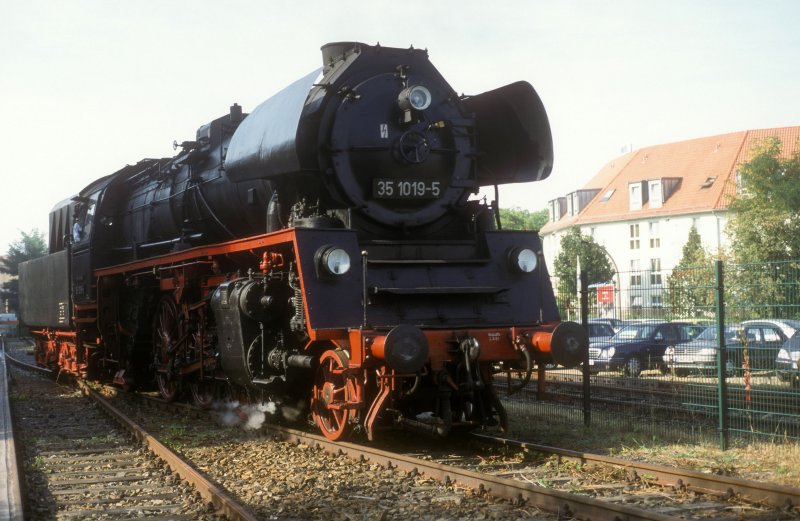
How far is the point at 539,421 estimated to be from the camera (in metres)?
10.2

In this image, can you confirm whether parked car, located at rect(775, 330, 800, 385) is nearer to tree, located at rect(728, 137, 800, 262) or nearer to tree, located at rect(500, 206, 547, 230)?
tree, located at rect(728, 137, 800, 262)

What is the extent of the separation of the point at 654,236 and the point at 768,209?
21171 millimetres

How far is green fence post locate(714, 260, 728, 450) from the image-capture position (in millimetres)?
8242

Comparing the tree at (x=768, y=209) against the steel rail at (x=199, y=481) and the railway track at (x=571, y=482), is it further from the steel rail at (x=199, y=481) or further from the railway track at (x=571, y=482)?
the steel rail at (x=199, y=481)

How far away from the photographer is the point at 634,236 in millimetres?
53875

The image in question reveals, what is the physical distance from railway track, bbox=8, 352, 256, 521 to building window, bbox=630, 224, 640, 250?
151 feet

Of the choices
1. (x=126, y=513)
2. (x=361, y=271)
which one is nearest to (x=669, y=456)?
(x=361, y=271)

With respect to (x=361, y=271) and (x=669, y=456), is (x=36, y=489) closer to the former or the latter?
(x=361, y=271)

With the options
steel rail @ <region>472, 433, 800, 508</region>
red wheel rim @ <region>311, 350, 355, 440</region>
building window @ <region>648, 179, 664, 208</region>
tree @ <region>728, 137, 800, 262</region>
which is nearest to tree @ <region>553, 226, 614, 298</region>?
building window @ <region>648, 179, 664, 208</region>

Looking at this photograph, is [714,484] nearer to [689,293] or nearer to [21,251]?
[689,293]

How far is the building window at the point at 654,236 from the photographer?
52125 mm

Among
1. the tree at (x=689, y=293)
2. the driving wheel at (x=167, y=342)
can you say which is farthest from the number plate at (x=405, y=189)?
the driving wheel at (x=167, y=342)

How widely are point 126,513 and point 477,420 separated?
3.34 metres

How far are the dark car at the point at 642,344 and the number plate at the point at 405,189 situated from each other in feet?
10.5
